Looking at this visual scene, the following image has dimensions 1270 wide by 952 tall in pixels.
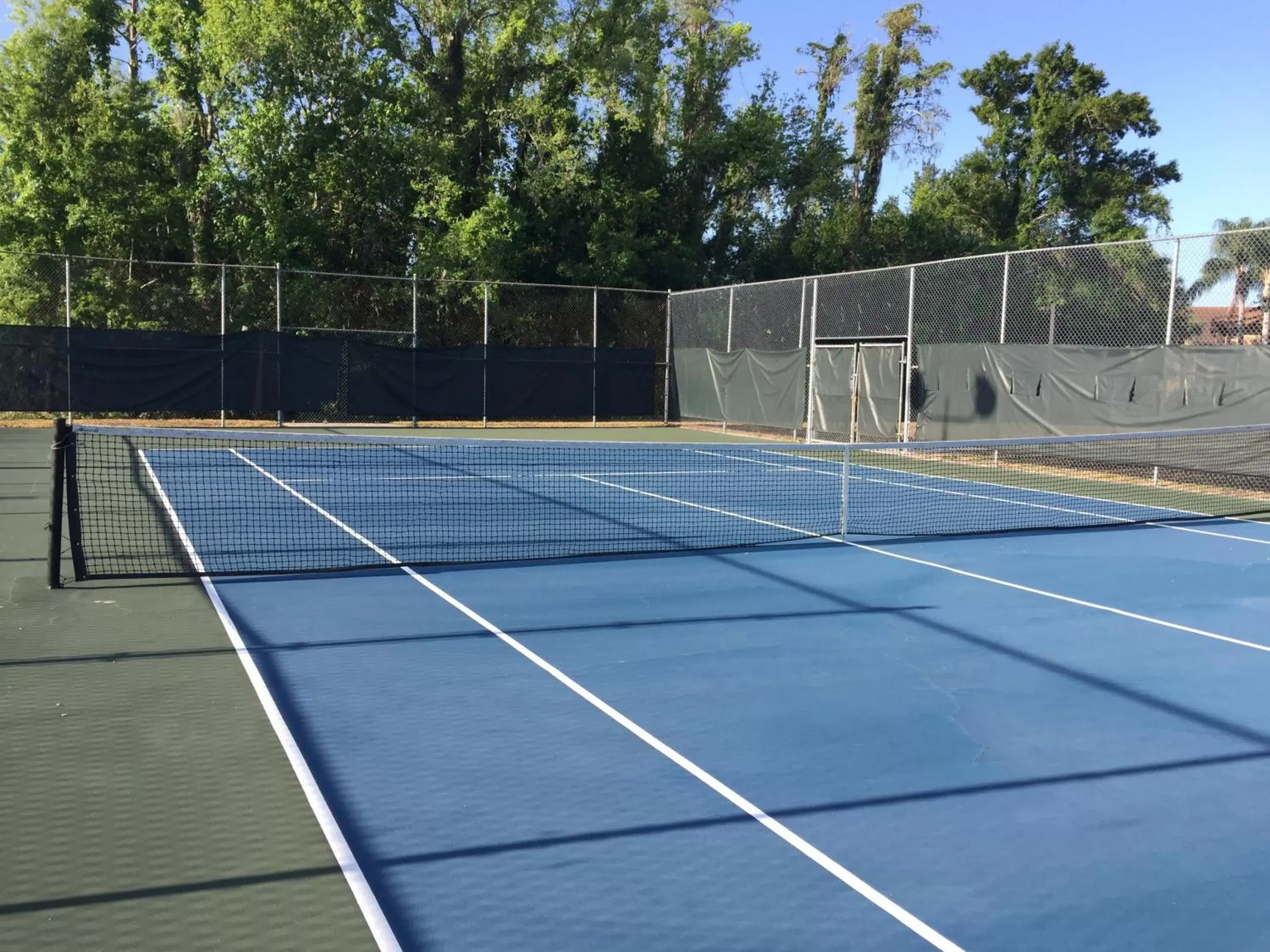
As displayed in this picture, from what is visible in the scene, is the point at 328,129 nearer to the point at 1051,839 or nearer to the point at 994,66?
the point at 994,66

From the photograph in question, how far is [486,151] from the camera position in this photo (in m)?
27.3

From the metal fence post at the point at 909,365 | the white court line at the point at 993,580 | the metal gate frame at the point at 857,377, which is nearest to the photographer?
the white court line at the point at 993,580

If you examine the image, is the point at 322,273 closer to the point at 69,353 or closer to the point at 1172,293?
the point at 69,353

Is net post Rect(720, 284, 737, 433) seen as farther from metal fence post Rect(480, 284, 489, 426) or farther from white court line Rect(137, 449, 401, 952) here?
white court line Rect(137, 449, 401, 952)

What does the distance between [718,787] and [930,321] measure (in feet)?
48.7

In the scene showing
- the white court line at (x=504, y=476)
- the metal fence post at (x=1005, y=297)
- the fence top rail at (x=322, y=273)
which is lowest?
the white court line at (x=504, y=476)

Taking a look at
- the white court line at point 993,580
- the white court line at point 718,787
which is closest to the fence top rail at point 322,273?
the white court line at point 993,580

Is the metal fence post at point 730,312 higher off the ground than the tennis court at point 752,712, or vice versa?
the metal fence post at point 730,312

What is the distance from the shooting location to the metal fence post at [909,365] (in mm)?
17359

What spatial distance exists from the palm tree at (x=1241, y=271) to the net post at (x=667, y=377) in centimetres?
1241

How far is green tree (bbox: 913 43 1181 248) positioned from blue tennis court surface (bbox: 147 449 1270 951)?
26274 millimetres

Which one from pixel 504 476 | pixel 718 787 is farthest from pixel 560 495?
pixel 718 787

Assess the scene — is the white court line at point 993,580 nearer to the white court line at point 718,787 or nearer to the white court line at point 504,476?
the white court line at point 504,476

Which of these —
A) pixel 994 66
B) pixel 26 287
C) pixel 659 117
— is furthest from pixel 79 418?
pixel 994 66
